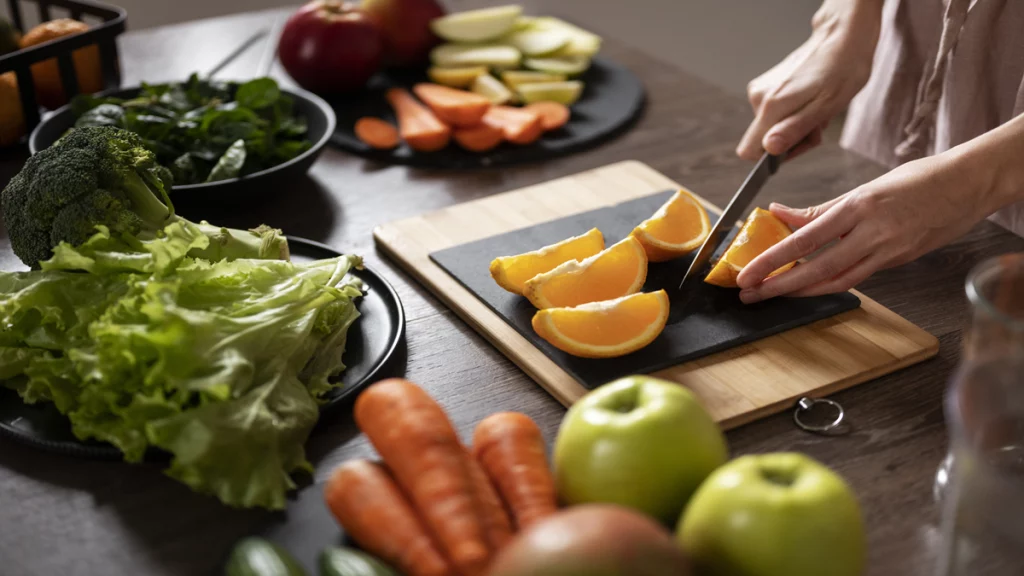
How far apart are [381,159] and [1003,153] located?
128 centimetres

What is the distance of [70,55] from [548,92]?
1106 millimetres

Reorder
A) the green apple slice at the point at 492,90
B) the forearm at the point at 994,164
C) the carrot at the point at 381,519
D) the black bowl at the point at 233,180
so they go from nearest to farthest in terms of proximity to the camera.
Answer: the carrot at the point at 381,519
the forearm at the point at 994,164
the black bowl at the point at 233,180
the green apple slice at the point at 492,90

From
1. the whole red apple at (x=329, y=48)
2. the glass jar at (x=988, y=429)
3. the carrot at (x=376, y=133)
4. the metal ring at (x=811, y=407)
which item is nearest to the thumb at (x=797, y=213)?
the metal ring at (x=811, y=407)

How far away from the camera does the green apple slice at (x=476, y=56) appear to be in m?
2.55

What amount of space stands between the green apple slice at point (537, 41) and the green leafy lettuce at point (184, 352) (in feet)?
4.42

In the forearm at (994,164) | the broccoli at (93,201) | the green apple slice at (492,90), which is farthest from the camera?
the green apple slice at (492,90)

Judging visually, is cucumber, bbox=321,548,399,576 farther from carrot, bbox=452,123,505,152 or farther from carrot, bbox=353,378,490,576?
carrot, bbox=452,123,505,152

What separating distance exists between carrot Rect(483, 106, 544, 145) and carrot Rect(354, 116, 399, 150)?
222 millimetres

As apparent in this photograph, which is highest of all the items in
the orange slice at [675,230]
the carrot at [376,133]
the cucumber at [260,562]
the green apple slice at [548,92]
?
the cucumber at [260,562]

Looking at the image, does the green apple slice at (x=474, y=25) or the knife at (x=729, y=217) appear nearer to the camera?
the knife at (x=729, y=217)

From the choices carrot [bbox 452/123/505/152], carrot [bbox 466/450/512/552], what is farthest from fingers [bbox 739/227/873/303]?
carrot [bbox 452/123/505/152]

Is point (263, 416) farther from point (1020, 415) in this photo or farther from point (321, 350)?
point (1020, 415)

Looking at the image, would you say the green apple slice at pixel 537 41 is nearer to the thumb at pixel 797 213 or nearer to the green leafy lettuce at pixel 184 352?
the thumb at pixel 797 213

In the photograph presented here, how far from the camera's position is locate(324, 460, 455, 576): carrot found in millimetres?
981
